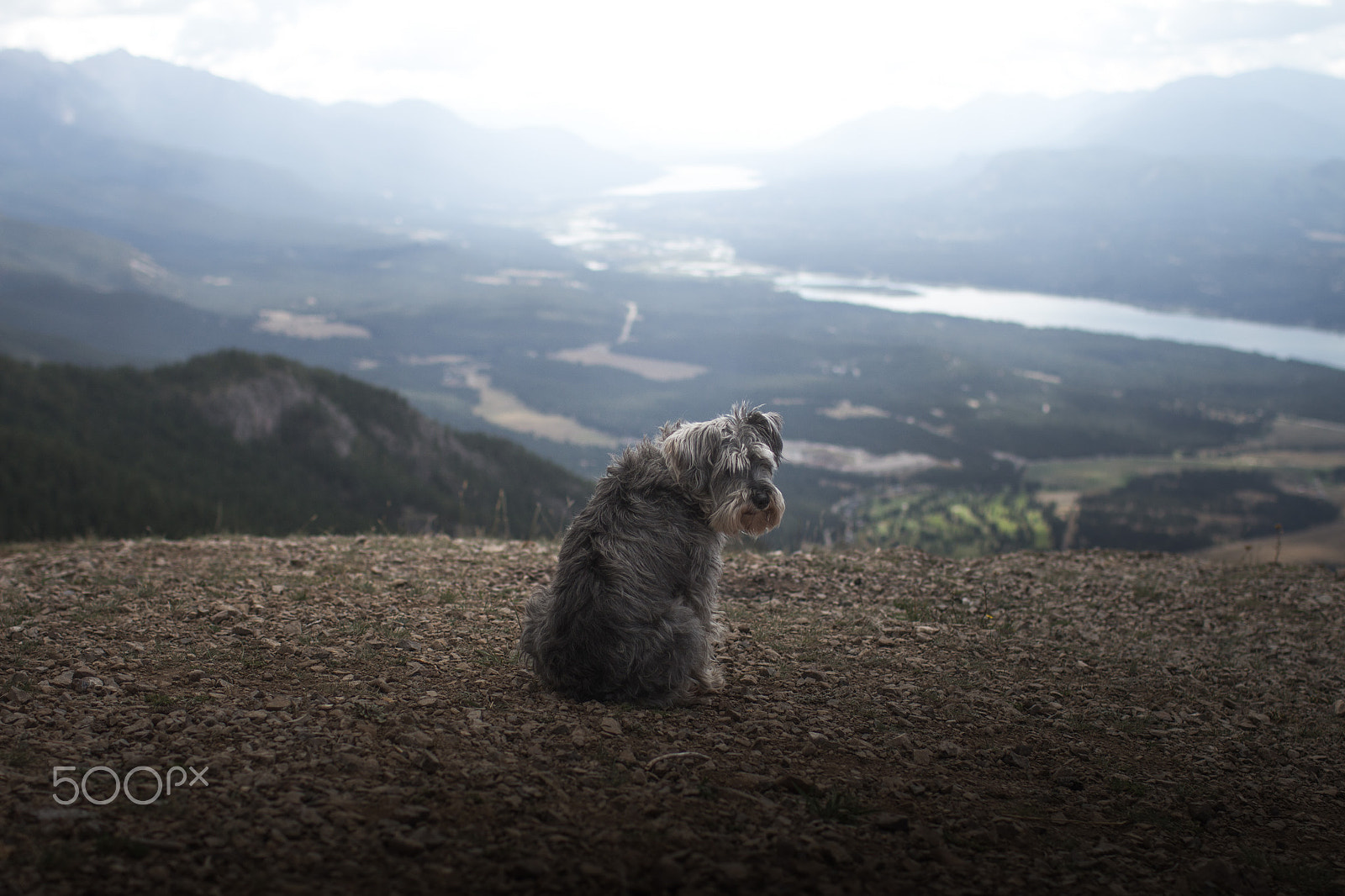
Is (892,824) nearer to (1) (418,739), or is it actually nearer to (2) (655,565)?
(2) (655,565)

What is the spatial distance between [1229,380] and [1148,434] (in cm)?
4381

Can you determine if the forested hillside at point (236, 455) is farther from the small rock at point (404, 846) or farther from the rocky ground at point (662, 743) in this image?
the small rock at point (404, 846)

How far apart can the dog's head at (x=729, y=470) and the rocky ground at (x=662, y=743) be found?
61.6 inches

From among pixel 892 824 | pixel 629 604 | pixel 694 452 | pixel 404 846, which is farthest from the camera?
pixel 694 452

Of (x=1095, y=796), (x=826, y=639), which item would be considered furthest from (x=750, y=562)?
(x=1095, y=796)

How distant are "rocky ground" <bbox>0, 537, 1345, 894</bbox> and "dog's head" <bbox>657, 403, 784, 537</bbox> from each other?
1.56m

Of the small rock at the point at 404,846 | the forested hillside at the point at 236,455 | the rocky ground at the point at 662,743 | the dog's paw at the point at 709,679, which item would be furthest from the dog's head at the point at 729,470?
the forested hillside at the point at 236,455

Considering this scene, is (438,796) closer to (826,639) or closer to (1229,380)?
(826,639)

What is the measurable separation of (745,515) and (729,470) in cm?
40

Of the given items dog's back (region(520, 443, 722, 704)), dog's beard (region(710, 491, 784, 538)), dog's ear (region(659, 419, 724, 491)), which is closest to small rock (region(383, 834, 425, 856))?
dog's back (region(520, 443, 722, 704))

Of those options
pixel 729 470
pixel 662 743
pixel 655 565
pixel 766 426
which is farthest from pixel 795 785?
pixel 766 426


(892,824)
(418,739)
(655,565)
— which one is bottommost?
(418,739)

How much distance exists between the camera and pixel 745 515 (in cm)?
649

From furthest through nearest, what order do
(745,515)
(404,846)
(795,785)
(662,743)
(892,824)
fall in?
1. (745,515)
2. (662,743)
3. (795,785)
4. (892,824)
5. (404,846)
